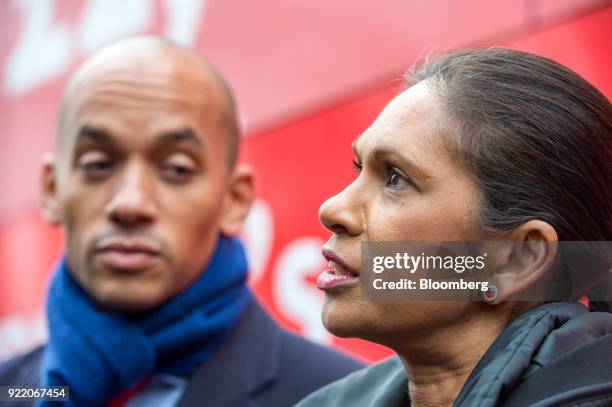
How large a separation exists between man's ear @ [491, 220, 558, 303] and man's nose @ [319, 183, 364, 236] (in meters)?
0.24

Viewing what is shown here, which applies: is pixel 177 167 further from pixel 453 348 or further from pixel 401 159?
pixel 453 348

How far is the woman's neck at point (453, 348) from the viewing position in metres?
1.56

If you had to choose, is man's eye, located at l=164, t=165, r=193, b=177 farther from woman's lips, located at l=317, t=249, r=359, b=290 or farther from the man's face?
woman's lips, located at l=317, t=249, r=359, b=290

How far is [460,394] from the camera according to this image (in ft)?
4.75

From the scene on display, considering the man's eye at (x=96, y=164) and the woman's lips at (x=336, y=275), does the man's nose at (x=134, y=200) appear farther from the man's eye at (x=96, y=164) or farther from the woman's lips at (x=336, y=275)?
the woman's lips at (x=336, y=275)

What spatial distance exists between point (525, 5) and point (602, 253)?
1.12 meters

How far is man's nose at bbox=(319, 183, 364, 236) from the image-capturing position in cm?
159

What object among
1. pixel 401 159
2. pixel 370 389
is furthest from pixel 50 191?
pixel 401 159

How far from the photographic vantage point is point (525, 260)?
1540 mm

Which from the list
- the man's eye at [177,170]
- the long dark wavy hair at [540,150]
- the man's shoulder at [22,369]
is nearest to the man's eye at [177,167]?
the man's eye at [177,170]

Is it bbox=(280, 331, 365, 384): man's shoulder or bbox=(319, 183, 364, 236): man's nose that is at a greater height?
bbox=(319, 183, 364, 236): man's nose

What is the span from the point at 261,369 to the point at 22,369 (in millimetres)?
719

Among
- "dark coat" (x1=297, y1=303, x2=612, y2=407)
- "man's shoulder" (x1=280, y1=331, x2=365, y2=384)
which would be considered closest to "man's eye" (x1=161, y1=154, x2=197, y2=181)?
"man's shoulder" (x1=280, y1=331, x2=365, y2=384)

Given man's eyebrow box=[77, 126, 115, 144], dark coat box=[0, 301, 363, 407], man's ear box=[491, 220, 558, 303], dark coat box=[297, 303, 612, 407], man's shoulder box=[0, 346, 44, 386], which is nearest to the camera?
dark coat box=[297, 303, 612, 407]
